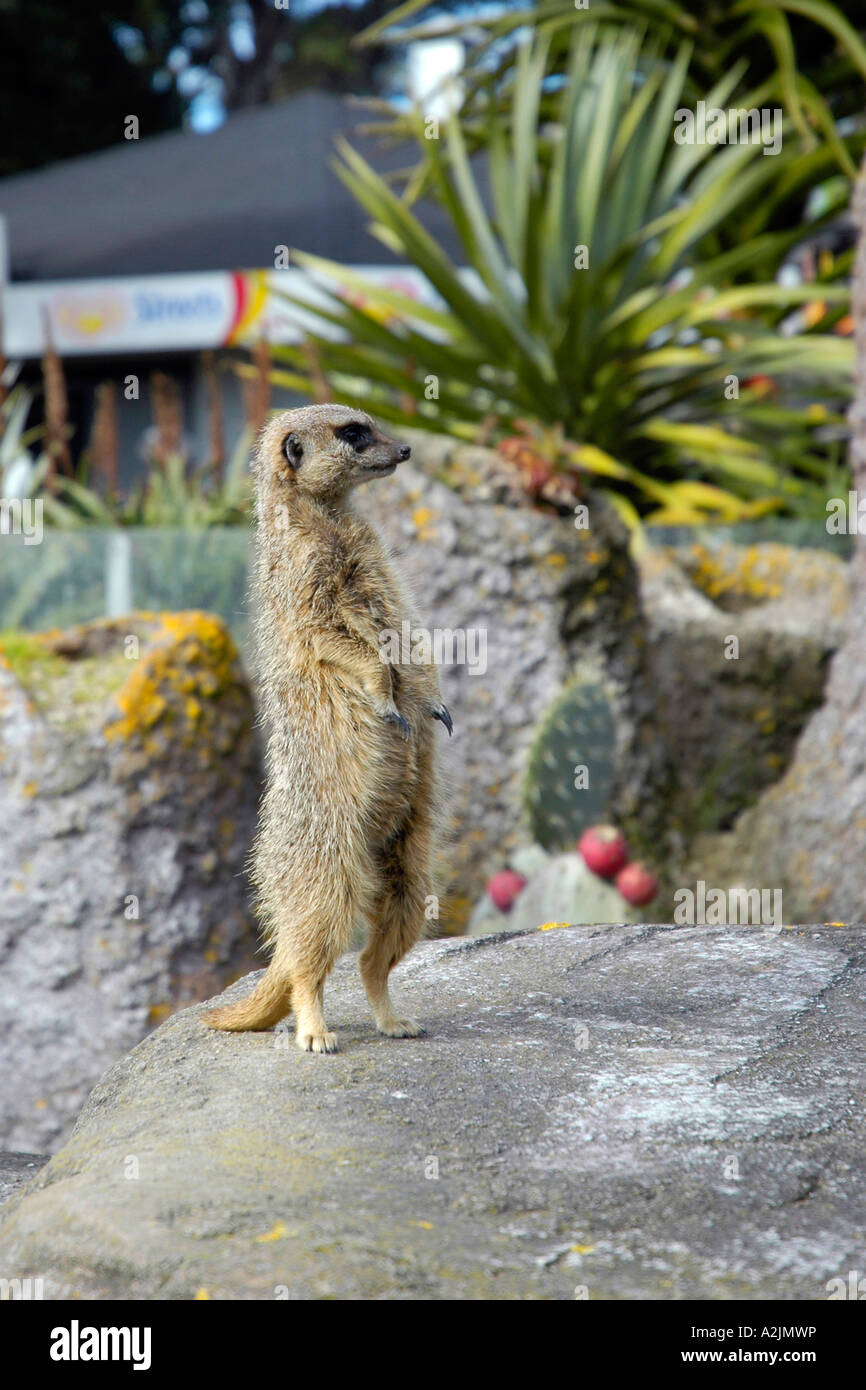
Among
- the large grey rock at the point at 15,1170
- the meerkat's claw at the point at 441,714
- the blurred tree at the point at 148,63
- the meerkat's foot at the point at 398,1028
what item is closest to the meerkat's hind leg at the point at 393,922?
the meerkat's foot at the point at 398,1028

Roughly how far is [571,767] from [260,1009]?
2.73 m

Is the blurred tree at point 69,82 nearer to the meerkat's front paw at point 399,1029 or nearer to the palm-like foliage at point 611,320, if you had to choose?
the palm-like foliage at point 611,320

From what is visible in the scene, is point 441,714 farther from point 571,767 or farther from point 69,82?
point 69,82

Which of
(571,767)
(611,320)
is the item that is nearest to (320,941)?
(571,767)

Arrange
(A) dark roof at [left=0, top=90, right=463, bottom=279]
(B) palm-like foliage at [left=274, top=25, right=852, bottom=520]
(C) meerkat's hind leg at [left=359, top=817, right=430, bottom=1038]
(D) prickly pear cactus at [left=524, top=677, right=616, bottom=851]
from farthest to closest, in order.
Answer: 1. (A) dark roof at [left=0, top=90, right=463, bottom=279]
2. (B) palm-like foliage at [left=274, top=25, right=852, bottom=520]
3. (D) prickly pear cactus at [left=524, top=677, right=616, bottom=851]
4. (C) meerkat's hind leg at [left=359, top=817, right=430, bottom=1038]

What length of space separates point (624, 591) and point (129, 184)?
11790mm

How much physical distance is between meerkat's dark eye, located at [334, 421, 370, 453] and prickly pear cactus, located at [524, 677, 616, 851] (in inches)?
104

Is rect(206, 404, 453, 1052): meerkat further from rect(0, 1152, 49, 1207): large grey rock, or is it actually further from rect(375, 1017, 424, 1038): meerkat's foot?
rect(0, 1152, 49, 1207): large grey rock

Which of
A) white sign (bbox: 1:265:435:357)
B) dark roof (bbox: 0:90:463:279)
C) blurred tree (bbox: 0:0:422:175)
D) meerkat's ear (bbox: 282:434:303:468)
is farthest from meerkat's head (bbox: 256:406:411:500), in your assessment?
blurred tree (bbox: 0:0:422:175)

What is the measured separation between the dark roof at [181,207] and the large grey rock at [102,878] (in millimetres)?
11500

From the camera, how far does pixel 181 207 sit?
15531mm

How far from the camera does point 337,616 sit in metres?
2.80

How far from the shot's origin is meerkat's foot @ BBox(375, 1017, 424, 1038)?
2.80m

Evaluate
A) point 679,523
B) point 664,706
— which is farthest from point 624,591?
point 679,523
